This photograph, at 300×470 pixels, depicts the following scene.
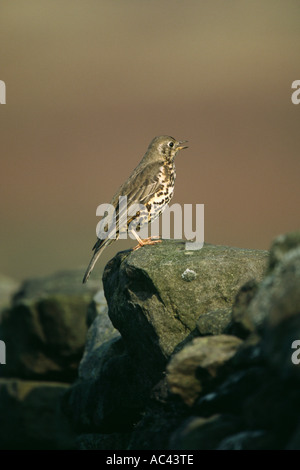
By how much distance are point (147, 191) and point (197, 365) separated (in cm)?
506

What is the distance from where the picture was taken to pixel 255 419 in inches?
233

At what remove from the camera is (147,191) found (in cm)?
1159

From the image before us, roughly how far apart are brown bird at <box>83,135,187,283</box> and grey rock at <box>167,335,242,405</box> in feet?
13.4

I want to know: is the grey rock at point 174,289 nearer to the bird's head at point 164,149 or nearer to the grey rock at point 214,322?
the grey rock at point 214,322

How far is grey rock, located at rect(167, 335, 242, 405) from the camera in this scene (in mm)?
6840

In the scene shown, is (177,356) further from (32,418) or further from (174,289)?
(32,418)

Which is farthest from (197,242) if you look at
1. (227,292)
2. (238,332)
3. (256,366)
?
(256,366)

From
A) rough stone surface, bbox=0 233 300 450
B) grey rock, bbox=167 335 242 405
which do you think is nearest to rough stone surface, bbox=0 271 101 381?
rough stone surface, bbox=0 233 300 450

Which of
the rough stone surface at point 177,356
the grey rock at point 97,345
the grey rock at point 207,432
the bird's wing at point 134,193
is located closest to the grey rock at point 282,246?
the rough stone surface at point 177,356

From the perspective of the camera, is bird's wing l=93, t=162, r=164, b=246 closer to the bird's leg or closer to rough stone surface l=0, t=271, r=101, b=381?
the bird's leg

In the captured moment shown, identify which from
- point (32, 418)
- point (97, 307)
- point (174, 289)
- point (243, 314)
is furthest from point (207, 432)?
point (32, 418)

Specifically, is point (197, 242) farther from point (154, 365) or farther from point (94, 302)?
point (94, 302)

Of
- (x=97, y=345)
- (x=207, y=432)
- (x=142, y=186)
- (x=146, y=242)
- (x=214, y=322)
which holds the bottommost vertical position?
(x=97, y=345)
